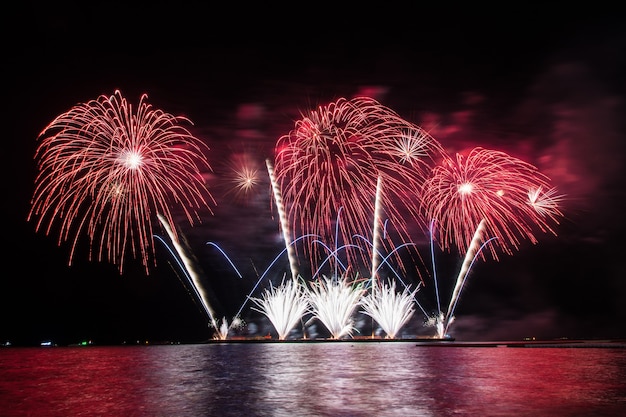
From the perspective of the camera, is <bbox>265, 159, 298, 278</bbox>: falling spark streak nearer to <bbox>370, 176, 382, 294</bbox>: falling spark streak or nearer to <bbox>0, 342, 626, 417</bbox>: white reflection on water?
<bbox>370, 176, 382, 294</bbox>: falling spark streak

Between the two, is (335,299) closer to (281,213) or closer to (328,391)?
(281,213)

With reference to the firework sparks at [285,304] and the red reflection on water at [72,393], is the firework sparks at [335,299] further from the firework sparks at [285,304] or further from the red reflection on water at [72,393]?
the red reflection on water at [72,393]

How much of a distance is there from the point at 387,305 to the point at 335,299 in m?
4.23

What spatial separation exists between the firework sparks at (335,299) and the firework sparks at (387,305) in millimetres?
1003

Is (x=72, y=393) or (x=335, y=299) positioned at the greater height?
(x=335, y=299)

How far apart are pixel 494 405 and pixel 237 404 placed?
5.05 metres

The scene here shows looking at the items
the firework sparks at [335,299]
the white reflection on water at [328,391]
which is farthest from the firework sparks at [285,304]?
the white reflection on water at [328,391]

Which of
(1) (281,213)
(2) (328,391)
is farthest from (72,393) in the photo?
(1) (281,213)

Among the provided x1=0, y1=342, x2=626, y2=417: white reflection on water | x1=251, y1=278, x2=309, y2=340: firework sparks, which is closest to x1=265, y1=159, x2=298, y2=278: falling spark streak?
x1=251, y1=278, x2=309, y2=340: firework sparks

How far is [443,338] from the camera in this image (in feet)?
151

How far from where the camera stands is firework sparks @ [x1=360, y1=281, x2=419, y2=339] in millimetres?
42750

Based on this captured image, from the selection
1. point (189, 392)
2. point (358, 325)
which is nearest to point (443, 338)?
point (358, 325)

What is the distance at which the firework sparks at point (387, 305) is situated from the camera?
140 feet

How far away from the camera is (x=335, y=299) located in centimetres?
4203
